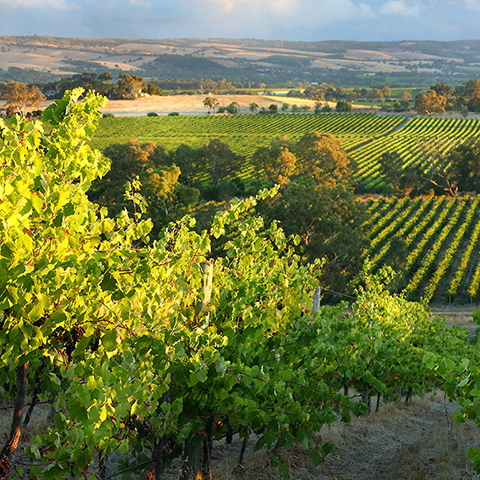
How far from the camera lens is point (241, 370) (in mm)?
4738

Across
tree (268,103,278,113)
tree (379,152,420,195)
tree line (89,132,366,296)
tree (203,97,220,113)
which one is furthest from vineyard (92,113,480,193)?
tree (203,97,220,113)

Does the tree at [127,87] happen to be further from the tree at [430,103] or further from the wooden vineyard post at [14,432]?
the wooden vineyard post at [14,432]

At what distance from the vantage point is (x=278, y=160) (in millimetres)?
52812

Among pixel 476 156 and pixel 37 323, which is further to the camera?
pixel 476 156

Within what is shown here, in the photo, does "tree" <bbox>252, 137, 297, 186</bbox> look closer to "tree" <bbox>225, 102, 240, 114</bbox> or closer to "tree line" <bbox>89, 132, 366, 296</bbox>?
"tree line" <bbox>89, 132, 366, 296</bbox>

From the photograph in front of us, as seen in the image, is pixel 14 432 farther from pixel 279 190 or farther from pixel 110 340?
pixel 279 190

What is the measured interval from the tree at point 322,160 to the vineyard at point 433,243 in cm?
610

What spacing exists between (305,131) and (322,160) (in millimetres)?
48378

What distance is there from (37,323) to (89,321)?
607 mm

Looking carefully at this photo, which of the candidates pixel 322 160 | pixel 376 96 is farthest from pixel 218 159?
pixel 376 96

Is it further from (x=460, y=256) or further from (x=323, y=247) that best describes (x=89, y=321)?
(x=460, y=256)

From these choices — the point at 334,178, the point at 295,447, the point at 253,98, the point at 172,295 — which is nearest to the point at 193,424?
the point at 172,295

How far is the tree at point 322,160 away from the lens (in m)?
55.8

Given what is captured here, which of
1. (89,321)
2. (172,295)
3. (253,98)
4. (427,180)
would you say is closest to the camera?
(89,321)
